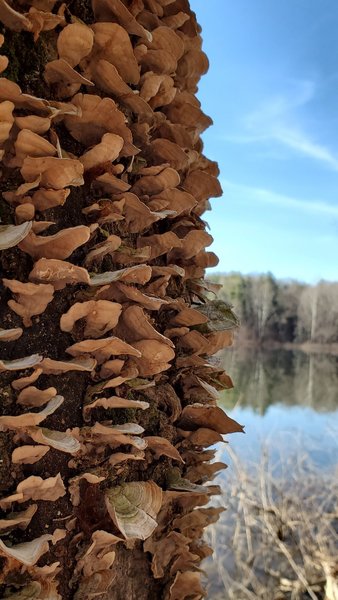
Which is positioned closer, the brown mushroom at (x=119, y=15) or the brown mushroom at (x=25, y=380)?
the brown mushroom at (x=25, y=380)

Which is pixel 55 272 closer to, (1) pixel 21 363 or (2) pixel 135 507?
(1) pixel 21 363

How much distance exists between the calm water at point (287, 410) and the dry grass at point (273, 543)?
0.82 m

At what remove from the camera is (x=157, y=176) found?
98 cm

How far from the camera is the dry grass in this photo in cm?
555

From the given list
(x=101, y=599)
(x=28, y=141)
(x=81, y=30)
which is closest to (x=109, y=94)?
(x=81, y=30)

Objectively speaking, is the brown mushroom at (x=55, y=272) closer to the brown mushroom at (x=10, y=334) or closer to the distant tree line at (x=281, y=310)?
the brown mushroom at (x=10, y=334)

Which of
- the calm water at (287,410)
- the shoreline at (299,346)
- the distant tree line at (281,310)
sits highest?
the distant tree line at (281,310)

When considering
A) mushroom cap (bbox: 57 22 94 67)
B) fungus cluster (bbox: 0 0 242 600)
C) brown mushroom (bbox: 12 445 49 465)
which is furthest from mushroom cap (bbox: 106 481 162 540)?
mushroom cap (bbox: 57 22 94 67)

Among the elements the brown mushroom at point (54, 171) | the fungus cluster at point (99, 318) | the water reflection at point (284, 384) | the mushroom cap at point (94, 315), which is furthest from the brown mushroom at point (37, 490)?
the water reflection at point (284, 384)

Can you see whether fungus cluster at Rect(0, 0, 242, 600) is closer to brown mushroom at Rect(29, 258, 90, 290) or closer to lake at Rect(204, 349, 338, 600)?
brown mushroom at Rect(29, 258, 90, 290)

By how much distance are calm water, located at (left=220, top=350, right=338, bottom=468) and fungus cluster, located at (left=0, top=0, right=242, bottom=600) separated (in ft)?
11.6

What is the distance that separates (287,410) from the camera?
16.2 m

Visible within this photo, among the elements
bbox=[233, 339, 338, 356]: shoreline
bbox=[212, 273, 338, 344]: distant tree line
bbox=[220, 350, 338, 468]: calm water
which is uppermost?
bbox=[212, 273, 338, 344]: distant tree line

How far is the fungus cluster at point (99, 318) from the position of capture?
79cm
